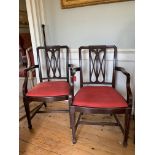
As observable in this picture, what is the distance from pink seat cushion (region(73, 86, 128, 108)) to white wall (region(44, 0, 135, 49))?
681 mm

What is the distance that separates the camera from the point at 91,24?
87.0 inches

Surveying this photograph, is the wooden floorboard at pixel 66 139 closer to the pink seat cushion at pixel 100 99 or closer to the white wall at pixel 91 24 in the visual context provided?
the pink seat cushion at pixel 100 99

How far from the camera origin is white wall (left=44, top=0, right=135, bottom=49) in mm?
2014

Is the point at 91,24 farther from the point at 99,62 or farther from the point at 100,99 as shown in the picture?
the point at 100,99

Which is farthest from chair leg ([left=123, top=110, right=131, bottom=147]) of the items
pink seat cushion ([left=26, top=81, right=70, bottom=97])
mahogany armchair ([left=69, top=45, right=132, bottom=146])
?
pink seat cushion ([left=26, top=81, right=70, bottom=97])

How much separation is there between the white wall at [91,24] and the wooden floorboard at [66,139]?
0.99m

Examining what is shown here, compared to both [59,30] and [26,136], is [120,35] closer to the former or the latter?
[59,30]

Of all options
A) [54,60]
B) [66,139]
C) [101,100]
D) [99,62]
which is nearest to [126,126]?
[101,100]

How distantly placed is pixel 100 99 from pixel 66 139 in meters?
0.60

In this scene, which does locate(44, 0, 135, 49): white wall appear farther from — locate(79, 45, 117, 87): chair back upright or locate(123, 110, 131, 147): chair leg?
locate(123, 110, 131, 147): chair leg

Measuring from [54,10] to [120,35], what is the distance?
1.00m

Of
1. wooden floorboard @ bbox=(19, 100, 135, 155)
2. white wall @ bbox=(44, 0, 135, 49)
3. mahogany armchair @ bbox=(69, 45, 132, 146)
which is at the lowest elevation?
wooden floorboard @ bbox=(19, 100, 135, 155)

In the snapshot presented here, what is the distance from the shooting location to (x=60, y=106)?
2.60 metres
